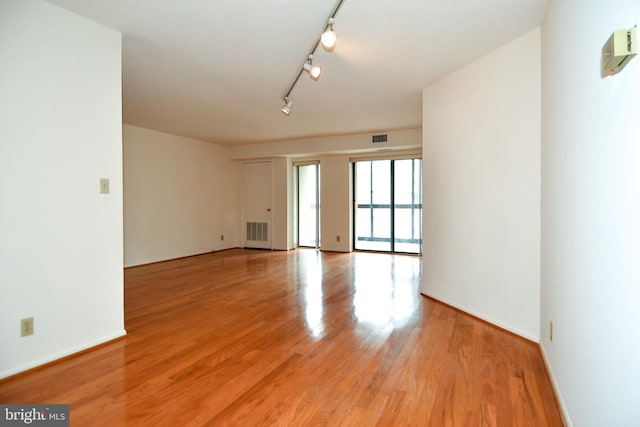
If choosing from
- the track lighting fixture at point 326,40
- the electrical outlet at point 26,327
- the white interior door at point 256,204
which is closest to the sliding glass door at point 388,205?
the white interior door at point 256,204

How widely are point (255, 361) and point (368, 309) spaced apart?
4.79 ft

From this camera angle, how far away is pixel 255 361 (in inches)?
88.4

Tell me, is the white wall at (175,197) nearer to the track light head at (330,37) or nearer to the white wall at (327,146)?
the white wall at (327,146)

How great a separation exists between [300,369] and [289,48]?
8.52 ft

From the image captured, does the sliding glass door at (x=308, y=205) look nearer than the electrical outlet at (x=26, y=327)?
No

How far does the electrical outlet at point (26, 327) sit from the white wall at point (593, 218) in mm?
3109

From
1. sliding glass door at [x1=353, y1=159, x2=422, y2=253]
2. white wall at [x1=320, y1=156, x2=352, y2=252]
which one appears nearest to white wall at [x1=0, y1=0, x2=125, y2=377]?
white wall at [x1=320, y1=156, x2=352, y2=252]

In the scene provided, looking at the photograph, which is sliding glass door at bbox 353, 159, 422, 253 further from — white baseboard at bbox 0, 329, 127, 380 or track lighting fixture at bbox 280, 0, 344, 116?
white baseboard at bbox 0, 329, 127, 380

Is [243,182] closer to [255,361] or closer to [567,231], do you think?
[255,361]

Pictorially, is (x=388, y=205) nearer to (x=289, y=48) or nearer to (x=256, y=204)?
(x=256, y=204)

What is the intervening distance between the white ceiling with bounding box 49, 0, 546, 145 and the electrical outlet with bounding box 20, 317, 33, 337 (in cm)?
218

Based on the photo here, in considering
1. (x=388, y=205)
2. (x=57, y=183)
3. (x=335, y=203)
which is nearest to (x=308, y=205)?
(x=335, y=203)

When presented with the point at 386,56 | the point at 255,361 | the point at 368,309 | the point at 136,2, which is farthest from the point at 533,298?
the point at 136,2

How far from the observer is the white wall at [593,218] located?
3.30 ft
